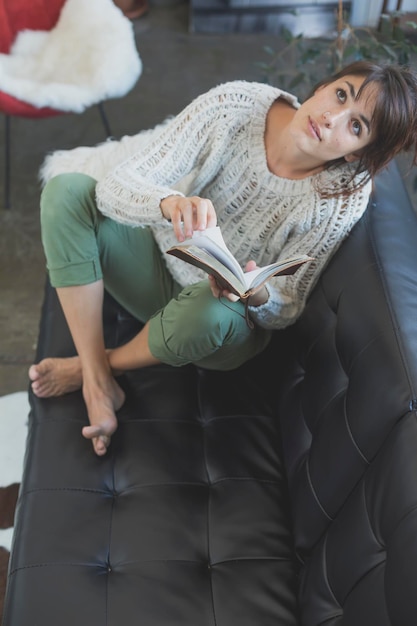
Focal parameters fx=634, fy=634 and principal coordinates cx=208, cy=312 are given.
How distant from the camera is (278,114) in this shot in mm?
1360

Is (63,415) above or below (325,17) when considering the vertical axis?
below

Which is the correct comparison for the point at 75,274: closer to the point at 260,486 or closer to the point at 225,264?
the point at 225,264

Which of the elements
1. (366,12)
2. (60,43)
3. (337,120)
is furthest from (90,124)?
(337,120)

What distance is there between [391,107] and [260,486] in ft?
2.47

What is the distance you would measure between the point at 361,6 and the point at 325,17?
235mm

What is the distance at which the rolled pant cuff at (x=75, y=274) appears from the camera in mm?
1359

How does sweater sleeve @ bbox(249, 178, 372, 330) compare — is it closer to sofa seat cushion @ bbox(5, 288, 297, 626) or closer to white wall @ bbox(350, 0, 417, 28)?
sofa seat cushion @ bbox(5, 288, 297, 626)

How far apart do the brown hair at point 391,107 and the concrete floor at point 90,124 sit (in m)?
1.19

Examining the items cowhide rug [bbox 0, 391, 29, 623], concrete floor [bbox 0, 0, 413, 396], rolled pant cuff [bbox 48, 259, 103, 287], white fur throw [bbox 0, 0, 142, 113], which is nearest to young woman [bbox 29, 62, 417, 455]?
rolled pant cuff [bbox 48, 259, 103, 287]

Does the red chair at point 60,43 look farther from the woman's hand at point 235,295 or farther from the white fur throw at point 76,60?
the woman's hand at point 235,295

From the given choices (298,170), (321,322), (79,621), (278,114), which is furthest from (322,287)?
(79,621)

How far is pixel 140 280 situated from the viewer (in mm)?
1465

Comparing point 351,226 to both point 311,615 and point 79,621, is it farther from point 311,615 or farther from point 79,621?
point 79,621

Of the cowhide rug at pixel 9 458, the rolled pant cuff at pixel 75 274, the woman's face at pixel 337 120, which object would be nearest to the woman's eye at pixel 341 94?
→ the woman's face at pixel 337 120
